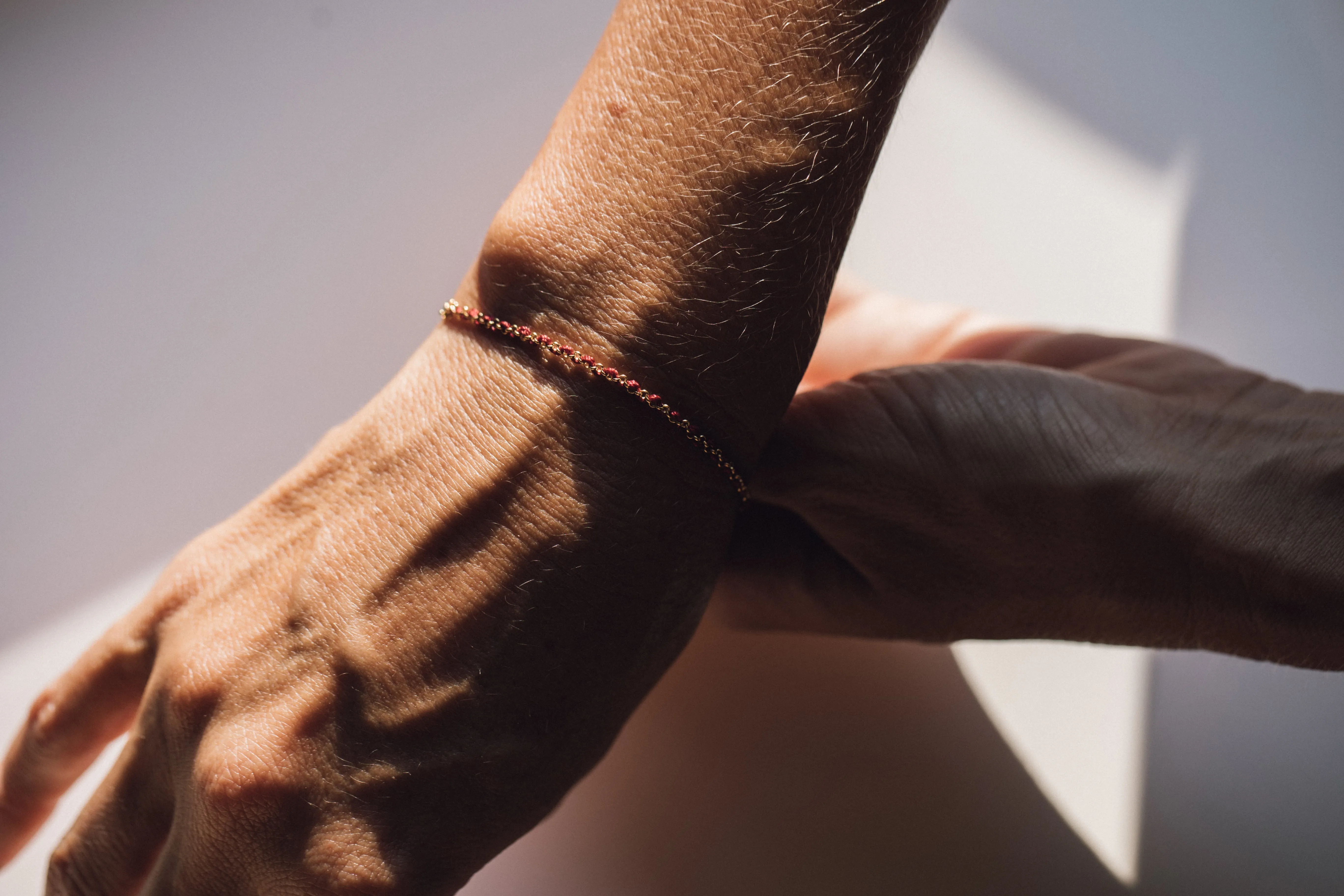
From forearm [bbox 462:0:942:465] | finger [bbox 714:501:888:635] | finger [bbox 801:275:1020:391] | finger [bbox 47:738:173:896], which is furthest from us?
finger [bbox 801:275:1020:391]

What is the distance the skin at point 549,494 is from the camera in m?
0.77

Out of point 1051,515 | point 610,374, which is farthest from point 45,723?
point 1051,515

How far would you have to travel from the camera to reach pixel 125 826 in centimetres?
90

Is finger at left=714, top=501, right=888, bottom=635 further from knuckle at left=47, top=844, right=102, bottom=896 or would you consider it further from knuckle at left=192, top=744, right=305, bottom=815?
knuckle at left=47, top=844, right=102, bottom=896

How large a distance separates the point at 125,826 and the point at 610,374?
696mm

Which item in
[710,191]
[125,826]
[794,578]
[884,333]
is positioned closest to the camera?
[710,191]

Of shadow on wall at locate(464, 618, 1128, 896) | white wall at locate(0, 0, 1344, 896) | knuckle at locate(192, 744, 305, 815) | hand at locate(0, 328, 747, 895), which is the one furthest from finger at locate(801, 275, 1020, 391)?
knuckle at locate(192, 744, 305, 815)

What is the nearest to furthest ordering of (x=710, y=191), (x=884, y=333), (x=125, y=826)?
1. (x=710, y=191)
2. (x=125, y=826)
3. (x=884, y=333)

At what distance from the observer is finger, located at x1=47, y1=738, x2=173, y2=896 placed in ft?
2.94

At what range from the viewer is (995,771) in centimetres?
110

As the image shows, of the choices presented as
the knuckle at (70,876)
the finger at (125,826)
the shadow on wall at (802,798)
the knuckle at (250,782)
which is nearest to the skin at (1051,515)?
the shadow on wall at (802,798)

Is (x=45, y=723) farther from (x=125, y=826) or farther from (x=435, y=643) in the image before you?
(x=435, y=643)

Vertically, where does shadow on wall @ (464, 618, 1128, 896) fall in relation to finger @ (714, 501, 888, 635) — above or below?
below

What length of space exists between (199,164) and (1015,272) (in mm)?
1251
